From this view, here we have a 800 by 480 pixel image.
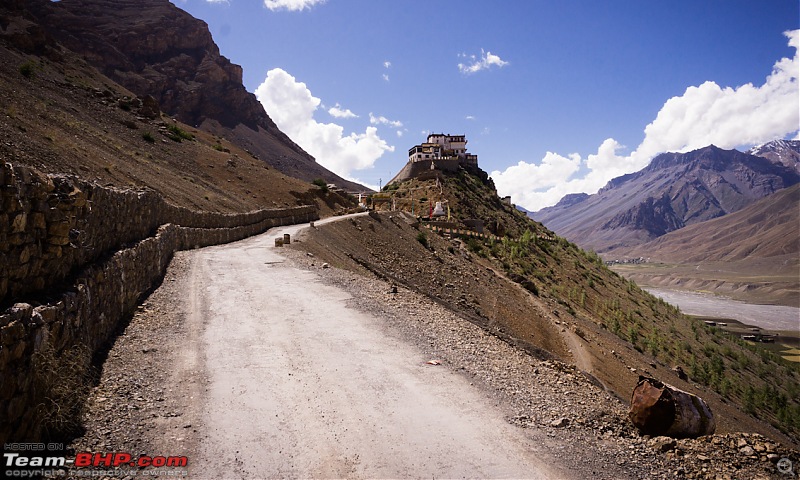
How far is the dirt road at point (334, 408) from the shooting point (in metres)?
4.78

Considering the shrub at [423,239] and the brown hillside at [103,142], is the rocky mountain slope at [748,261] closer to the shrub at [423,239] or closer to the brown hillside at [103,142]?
the shrub at [423,239]

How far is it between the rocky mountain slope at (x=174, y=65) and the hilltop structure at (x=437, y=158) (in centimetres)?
2499

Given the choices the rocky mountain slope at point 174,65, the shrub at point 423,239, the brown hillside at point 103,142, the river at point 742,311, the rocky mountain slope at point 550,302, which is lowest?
the river at point 742,311

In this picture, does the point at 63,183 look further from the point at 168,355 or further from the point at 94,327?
the point at 168,355

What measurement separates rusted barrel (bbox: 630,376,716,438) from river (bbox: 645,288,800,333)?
261 ft

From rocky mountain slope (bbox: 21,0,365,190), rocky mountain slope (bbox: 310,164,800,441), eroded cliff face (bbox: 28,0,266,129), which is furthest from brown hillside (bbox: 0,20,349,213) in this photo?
eroded cliff face (bbox: 28,0,266,129)

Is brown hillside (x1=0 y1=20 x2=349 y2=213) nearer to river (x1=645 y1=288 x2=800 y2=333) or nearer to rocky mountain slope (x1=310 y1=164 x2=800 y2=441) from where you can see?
rocky mountain slope (x1=310 y1=164 x2=800 y2=441)

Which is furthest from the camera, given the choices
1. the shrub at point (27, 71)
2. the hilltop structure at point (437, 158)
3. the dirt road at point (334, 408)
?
the hilltop structure at point (437, 158)

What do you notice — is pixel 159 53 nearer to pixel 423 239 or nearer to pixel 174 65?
pixel 174 65

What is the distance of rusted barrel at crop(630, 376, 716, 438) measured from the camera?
18.6 feet

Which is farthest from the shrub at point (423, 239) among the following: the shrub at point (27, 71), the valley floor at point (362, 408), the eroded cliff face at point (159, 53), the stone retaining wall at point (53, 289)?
the eroded cliff face at point (159, 53)

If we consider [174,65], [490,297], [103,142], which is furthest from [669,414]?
[174,65]

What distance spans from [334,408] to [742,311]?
9945 cm

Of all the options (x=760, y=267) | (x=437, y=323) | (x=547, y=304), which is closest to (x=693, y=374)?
(x=547, y=304)
